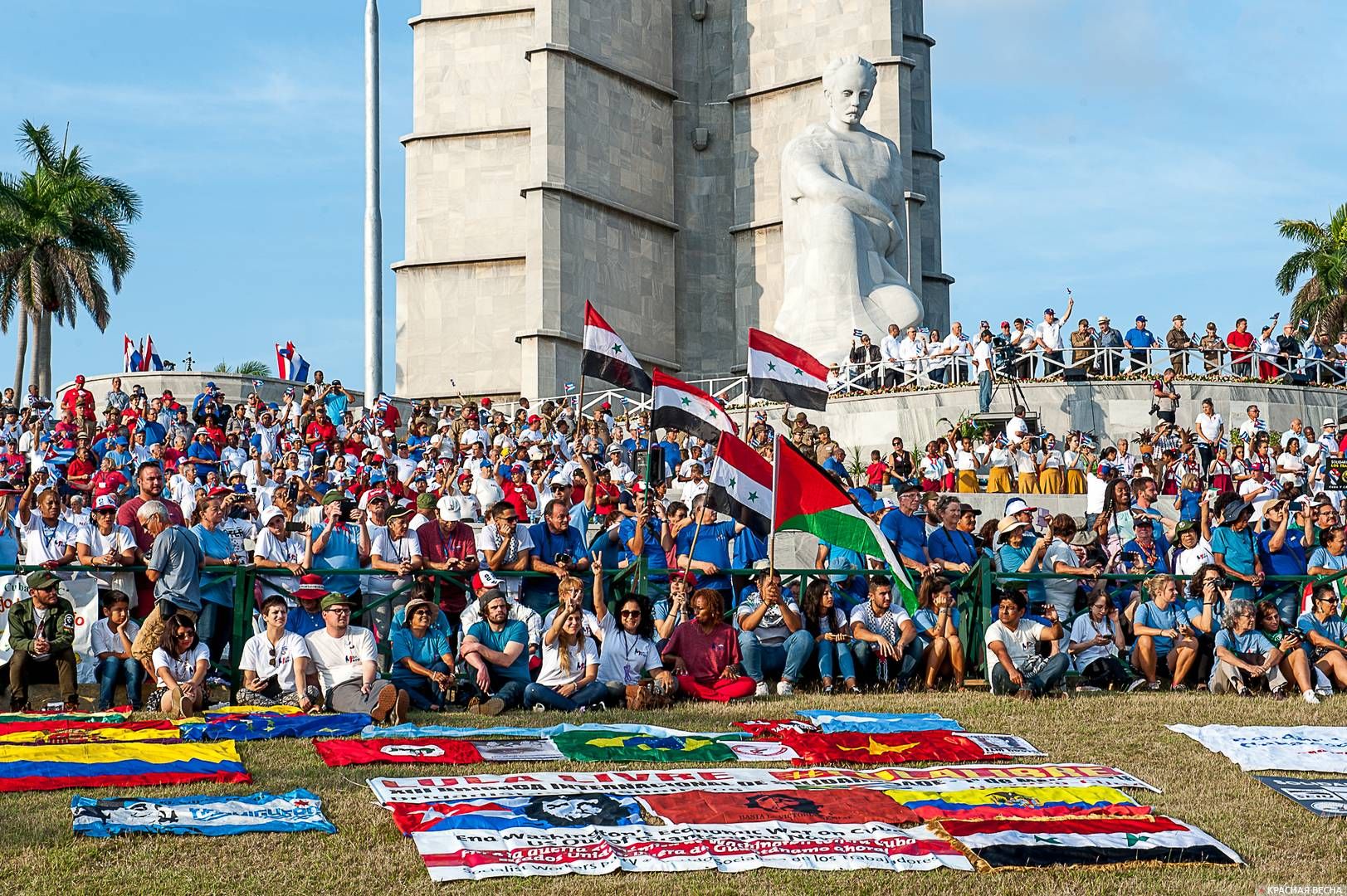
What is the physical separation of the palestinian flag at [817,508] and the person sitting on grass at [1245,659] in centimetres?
254

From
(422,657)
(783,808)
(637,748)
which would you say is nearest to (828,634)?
(422,657)

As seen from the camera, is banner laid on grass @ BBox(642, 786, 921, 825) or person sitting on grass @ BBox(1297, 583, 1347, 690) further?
person sitting on grass @ BBox(1297, 583, 1347, 690)

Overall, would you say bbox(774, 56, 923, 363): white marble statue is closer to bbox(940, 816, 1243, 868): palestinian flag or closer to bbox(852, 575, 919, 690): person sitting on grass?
bbox(852, 575, 919, 690): person sitting on grass

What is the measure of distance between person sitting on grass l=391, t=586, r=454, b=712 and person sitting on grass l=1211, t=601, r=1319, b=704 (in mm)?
5955

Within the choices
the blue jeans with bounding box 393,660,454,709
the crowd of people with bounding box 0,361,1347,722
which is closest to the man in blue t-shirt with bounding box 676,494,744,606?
the crowd of people with bounding box 0,361,1347,722

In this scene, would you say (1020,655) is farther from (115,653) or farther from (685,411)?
(115,653)

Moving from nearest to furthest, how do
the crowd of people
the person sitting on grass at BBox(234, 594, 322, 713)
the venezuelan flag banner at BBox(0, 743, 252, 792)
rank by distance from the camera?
the venezuelan flag banner at BBox(0, 743, 252, 792) → the person sitting on grass at BBox(234, 594, 322, 713) → the crowd of people

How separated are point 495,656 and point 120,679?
8.63ft

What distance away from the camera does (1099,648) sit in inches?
572

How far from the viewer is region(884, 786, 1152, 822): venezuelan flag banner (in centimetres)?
938

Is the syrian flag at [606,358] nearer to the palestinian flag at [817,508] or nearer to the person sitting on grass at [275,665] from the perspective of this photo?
the palestinian flag at [817,508]

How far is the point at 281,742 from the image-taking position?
36.7 feet

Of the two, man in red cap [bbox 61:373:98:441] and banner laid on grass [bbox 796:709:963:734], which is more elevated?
man in red cap [bbox 61:373:98:441]

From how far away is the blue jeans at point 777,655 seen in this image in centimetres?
1393
